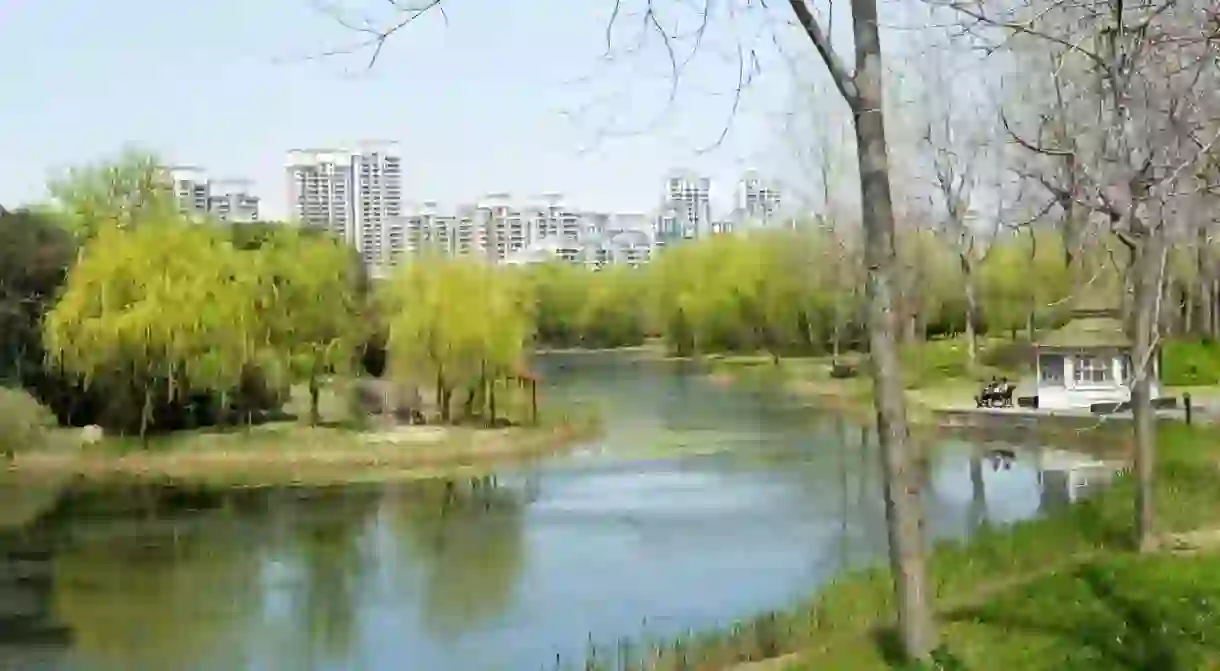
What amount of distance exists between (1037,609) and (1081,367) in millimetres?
22038

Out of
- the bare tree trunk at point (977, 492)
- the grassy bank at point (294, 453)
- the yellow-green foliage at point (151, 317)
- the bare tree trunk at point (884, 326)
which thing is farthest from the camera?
the yellow-green foliage at point (151, 317)

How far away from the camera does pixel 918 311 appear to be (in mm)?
42875

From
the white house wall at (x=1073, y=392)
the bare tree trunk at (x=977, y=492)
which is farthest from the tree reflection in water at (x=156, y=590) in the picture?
the white house wall at (x=1073, y=392)

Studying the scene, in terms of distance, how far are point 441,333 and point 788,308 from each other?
23730mm

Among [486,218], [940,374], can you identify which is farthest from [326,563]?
[486,218]

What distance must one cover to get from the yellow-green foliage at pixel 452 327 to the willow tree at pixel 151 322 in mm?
3101

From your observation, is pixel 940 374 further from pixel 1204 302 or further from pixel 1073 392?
pixel 1073 392

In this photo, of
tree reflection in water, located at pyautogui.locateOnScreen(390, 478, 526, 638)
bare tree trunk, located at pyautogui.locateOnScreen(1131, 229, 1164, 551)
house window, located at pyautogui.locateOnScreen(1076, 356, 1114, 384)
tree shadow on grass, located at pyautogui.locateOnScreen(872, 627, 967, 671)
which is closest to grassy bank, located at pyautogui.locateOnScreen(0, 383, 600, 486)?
tree reflection in water, located at pyautogui.locateOnScreen(390, 478, 526, 638)

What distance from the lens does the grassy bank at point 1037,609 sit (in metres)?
6.99

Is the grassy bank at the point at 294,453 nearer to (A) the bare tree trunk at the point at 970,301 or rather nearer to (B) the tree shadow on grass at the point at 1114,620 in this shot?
(A) the bare tree trunk at the point at 970,301

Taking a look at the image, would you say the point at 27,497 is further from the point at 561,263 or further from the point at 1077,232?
the point at 561,263

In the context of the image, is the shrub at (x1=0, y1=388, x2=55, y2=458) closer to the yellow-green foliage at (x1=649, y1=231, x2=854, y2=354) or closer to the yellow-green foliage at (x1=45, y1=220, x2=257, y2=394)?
the yellow-green foliage at (x1=45, y1=220, x2=257, y2=394)

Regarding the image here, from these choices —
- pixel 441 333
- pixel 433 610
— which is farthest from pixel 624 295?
pixel 433 610

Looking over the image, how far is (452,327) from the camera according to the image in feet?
97.9
